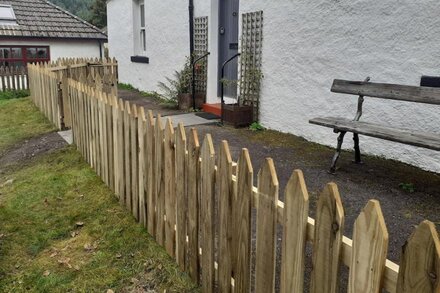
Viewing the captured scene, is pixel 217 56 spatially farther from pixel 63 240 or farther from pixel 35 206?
pixel 63 240

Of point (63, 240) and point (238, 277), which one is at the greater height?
point (238, 277)

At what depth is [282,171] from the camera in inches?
199

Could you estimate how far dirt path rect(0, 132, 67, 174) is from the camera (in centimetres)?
647

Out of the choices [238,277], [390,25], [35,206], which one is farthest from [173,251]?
[390,25]

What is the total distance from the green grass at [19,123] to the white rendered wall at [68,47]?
850cm

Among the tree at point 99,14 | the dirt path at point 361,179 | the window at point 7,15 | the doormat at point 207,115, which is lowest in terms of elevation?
the dirt path at point 361,179

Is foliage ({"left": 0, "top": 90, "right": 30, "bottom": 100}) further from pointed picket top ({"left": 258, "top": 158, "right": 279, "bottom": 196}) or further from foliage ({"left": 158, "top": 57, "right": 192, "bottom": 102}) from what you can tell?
pointed picket top ({"left": 258, "top": 158, "right": 279, "bottom": 196})

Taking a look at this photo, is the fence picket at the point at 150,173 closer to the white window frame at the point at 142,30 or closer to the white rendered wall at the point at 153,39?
the white rendered wall at the point at 153,39

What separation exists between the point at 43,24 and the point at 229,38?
597 inches

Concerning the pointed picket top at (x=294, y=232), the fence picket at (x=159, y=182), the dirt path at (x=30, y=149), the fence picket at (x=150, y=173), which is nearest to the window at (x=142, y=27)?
the dirt path at (x=30, y=149)

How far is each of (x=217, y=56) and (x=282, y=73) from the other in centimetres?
274

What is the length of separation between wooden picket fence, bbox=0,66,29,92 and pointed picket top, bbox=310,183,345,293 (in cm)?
1683

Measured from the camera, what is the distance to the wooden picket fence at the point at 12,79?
16027mm

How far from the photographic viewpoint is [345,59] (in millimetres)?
5828
